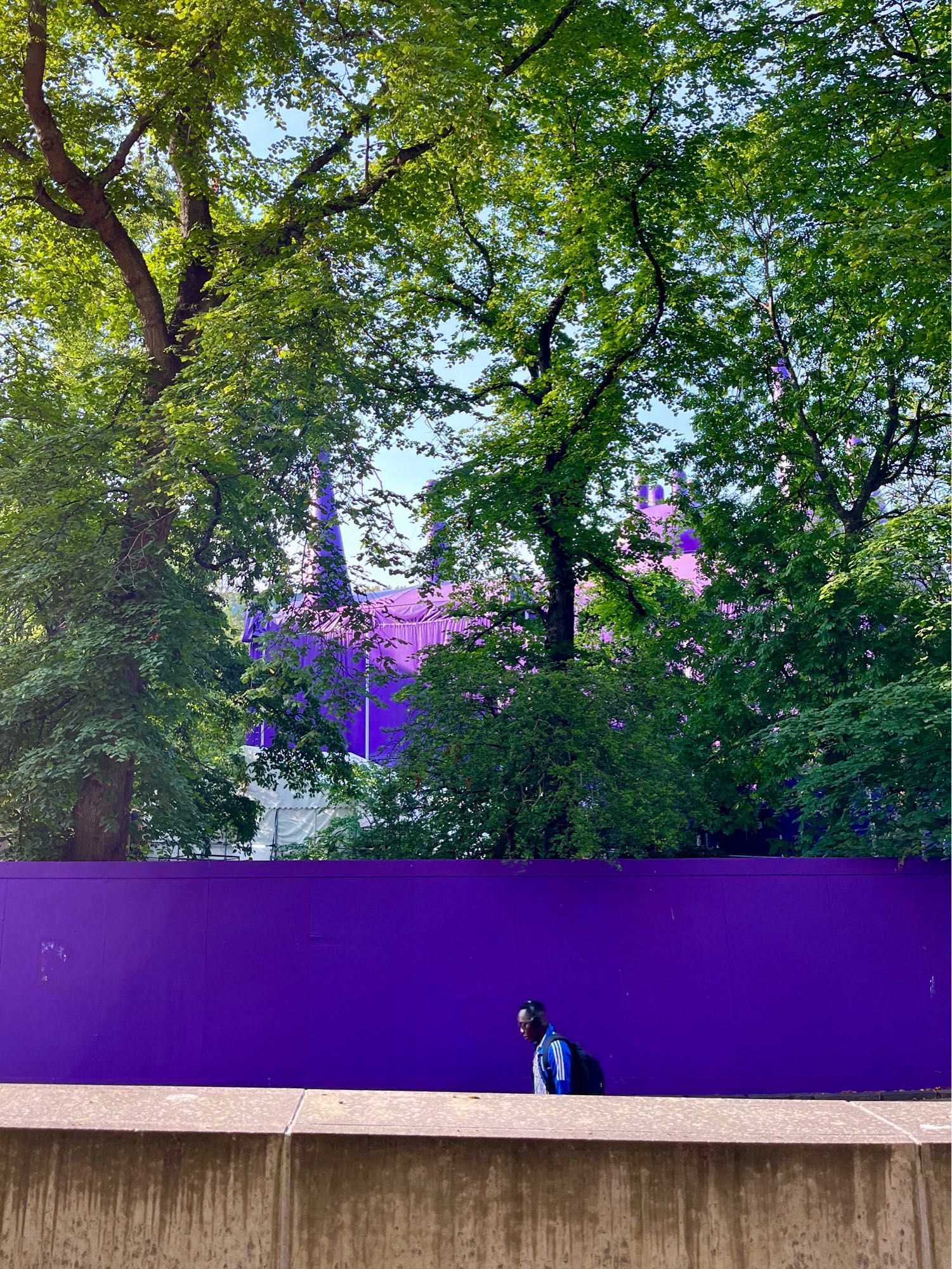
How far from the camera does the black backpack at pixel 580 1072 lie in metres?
6.64

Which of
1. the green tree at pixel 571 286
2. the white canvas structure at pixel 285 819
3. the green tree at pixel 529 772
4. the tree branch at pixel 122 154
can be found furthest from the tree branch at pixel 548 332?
the white canvas structure at pixel 285 819

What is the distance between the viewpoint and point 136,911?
1198 cm

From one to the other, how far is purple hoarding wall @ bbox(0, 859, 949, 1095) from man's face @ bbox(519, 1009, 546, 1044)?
14.6ft

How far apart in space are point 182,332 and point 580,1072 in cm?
1147

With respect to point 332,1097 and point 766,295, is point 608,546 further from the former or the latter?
point 332,1097

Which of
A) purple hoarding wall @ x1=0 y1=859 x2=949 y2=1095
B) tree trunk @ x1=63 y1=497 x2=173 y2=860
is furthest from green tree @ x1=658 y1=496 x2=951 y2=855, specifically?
tree trunk @ x1=63 y1=497 x2=173 y2=860

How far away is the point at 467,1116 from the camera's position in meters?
3.94

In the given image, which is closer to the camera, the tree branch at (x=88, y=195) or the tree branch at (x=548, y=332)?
the tree branch at (x=88, y=195)

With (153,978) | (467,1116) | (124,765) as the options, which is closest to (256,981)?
(153,978)

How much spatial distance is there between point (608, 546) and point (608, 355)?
2.80 m

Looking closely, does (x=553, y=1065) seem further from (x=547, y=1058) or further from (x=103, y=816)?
(x=103, y=816)

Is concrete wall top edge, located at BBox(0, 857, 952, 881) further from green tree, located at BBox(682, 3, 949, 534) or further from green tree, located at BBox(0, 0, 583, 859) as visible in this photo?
green tree, located at BBox(682, 3, 949, 534)

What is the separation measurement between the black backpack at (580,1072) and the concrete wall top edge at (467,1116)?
2.40 meters

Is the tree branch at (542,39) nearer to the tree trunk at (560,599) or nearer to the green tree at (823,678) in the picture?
the tree trunk at (560,599)
